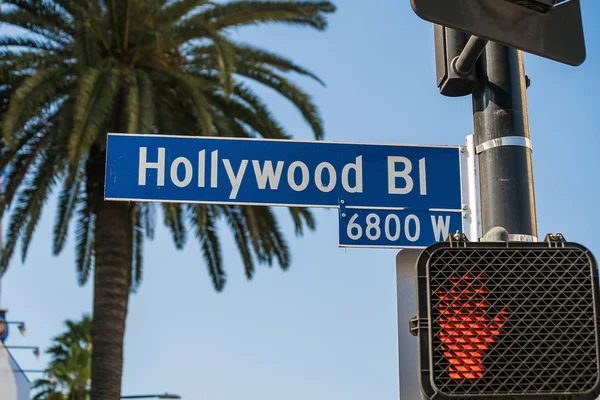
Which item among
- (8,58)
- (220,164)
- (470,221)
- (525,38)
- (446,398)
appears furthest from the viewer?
(8,58)

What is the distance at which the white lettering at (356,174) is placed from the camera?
4.08 metres

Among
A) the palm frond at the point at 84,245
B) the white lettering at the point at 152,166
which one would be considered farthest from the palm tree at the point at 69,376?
the white lettering at the point at 152,166

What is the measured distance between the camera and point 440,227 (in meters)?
4.03

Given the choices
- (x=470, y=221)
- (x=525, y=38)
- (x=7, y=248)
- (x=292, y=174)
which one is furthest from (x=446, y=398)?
(x=7, y=248)

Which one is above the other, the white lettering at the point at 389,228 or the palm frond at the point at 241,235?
the palm frond at the point at 241,235

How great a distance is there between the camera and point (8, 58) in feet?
49.1

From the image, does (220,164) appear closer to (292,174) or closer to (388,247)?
(292,174)

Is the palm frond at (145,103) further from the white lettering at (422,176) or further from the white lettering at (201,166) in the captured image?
the white lettering at (422,176)

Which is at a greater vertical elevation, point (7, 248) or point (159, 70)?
point (159, 70)

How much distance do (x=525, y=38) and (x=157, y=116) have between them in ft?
Result: 42.2

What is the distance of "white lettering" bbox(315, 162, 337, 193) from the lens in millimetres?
4062

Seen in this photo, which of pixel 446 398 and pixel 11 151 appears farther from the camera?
pixel 11 151

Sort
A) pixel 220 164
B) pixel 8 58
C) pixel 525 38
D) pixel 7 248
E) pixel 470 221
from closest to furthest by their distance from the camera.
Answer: pixel 525 38
pixel 470 221
pixel 220 164
pixel 8 58
pixel 7 248

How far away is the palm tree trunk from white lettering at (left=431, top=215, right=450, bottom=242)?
12201 millimetres
